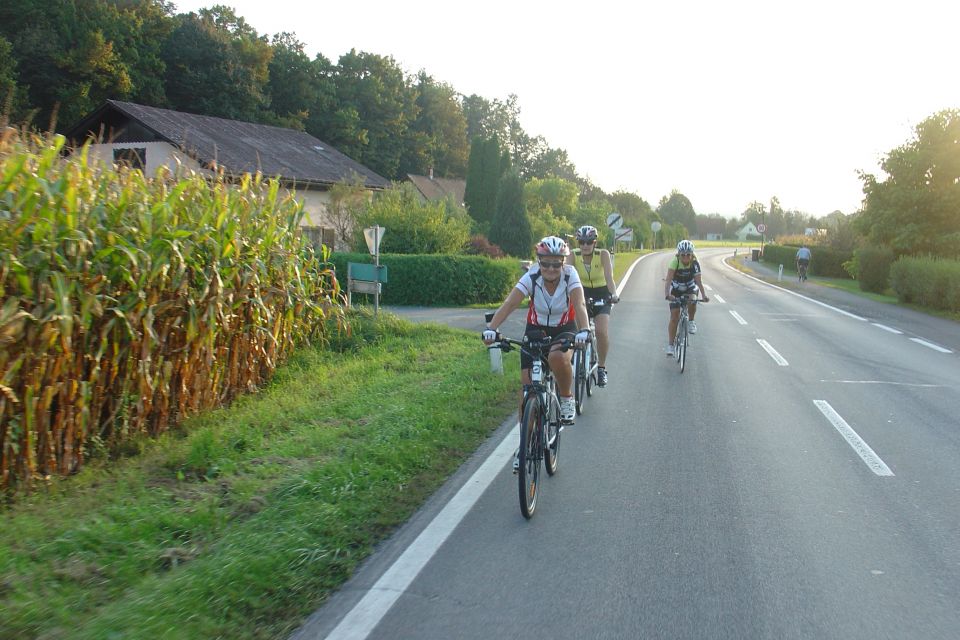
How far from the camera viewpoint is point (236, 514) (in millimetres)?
5250

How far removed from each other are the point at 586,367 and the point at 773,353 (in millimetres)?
5899

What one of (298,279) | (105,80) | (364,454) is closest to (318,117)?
(105,80)

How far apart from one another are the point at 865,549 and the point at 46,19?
149 ft

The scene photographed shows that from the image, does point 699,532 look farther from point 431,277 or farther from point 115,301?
point 431,277

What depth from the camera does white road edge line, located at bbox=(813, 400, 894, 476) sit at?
6.59 meters

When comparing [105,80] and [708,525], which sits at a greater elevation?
[105,80]

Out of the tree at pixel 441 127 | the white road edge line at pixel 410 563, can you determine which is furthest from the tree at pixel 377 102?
the white road edge line at pixel 410 563

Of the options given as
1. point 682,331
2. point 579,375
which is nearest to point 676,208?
point 682,331

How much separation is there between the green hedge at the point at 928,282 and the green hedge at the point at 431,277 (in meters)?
12.3

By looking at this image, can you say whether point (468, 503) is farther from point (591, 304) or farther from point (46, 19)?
point (46, 19)

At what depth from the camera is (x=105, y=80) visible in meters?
39.9

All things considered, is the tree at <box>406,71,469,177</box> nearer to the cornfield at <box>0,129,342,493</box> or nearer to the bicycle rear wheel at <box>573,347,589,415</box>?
the cornfield at <box>0,129,342,493</box>

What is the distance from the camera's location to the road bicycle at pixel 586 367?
336 inches

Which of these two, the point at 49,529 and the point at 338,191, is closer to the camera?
the point at 49,529
